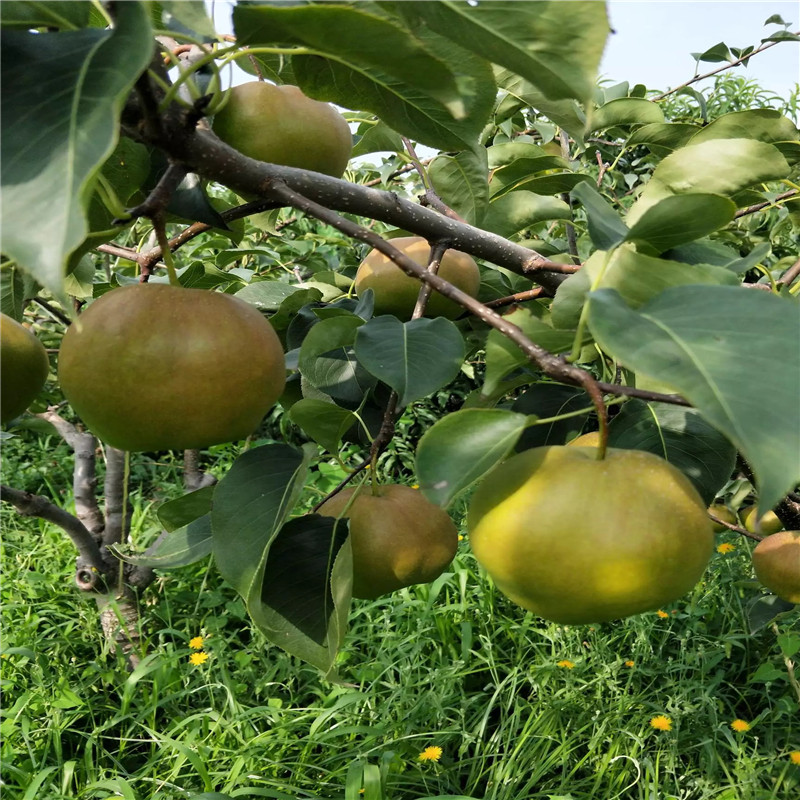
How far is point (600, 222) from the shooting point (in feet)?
1.90

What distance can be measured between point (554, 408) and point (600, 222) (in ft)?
0.86

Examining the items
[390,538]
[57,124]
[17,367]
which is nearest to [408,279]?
[390,538]

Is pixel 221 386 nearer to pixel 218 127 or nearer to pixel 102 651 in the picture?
pixel 218 127

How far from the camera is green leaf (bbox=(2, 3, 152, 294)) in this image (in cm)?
38

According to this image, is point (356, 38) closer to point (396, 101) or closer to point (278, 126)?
point (396, 101)

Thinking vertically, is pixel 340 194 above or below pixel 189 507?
above

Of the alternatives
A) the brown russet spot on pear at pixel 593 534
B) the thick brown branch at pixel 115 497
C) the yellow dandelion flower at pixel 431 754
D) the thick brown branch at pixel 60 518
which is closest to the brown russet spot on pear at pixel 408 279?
the brown russet spot on pear at pixel 593 534

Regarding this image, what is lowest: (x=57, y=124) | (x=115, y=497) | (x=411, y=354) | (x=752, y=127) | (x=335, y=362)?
(x=115, y=497)

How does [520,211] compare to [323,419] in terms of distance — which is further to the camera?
[520,211]

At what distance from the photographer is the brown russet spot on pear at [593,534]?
473 mm

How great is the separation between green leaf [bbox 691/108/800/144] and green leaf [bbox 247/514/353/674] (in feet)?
2.27

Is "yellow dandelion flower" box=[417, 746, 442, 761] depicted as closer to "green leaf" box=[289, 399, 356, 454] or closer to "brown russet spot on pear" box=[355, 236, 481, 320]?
"brown russet spot on pear" box=[355, 236, 481, 320]

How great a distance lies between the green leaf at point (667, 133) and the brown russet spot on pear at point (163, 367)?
2.85ft

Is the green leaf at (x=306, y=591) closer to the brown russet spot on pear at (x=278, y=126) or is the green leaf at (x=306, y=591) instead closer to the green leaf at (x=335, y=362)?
the green leaf at (x=335, y=362)
